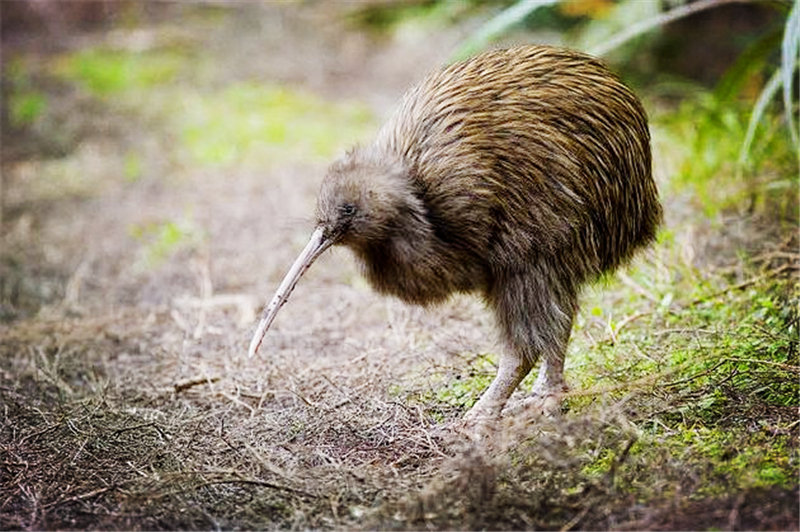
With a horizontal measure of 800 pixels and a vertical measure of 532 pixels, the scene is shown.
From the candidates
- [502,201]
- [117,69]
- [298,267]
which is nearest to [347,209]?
[298,267]

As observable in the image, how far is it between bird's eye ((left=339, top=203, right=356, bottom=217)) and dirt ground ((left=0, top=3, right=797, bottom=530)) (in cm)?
52

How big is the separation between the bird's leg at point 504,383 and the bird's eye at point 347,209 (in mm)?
690

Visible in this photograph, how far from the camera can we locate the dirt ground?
3.28 metres

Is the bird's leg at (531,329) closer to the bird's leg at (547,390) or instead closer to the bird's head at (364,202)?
the bird's leg at (547,390)

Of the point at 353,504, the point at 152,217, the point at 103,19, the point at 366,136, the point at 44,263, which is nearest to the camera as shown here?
Answer: the point at 353,504

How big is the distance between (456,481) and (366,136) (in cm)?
508

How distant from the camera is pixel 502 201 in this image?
378 cm

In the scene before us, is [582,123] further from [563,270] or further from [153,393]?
[153,393]

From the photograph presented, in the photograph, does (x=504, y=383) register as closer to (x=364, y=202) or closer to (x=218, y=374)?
(x=364, y=202)

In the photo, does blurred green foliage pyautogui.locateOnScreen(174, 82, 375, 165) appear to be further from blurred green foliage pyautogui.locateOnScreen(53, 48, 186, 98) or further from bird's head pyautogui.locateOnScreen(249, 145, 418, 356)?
bird's head pyautogui.locateOnScreen(249, 145, 418, 356)

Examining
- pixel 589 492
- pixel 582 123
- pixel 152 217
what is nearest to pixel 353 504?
pixel 589 492

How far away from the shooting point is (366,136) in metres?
8.08

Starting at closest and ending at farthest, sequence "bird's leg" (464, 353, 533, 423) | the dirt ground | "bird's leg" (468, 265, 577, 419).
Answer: the dirt ground
"bird's leg" (468, 265, 577, 419)
"bird's leg" (464, 353, 533, 423)

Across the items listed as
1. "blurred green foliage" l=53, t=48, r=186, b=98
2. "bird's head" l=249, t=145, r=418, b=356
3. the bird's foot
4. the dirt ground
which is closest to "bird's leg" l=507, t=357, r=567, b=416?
the bird's foot
